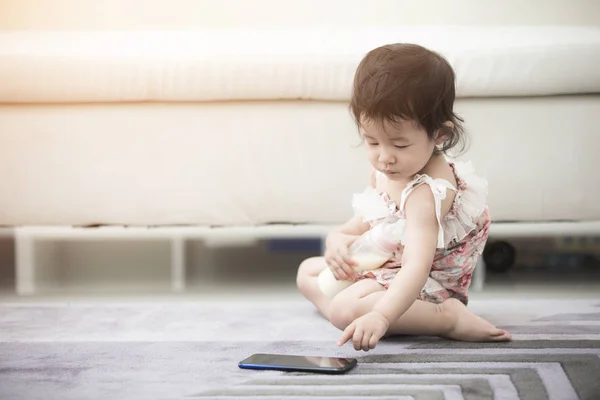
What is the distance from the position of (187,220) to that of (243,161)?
0.16m

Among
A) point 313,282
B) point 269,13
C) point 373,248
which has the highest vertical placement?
point 269,13

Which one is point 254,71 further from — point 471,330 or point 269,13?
point 269,13

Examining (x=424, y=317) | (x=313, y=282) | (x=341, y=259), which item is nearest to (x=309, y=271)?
(x=313, y=282)

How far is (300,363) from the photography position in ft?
2.86

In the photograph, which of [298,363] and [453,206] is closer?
[298,363]

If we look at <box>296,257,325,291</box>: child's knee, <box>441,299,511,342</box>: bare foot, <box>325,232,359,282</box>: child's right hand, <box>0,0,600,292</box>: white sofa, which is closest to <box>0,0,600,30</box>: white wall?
<box>0,0,600,292</box>: white sofa

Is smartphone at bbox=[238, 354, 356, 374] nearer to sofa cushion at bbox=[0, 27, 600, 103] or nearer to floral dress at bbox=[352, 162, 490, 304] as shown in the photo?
floral dress at bbox=[352, 162, 490, 304]

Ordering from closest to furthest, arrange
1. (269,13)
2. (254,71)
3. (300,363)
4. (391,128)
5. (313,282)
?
1. (300,363)
2. (391,128)
3. (313,282)
4. (254,71)
5. (269,13)

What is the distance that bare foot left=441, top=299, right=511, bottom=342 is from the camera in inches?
39.6

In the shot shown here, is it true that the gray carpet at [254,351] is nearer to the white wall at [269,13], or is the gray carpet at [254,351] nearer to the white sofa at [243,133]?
the white sofa at [243,133]

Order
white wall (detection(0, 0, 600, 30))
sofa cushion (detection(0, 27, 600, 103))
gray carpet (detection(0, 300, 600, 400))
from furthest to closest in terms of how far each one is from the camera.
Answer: white wall (detection(0, 0, 600, 30)), sofa cushion (detection(0, 27, 600, 103)), gray carpet (detection(0, 300, 600, 400))

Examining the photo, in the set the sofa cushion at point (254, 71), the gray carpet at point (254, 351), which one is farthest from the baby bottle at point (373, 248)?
the sofa cushion at point (254, 71)

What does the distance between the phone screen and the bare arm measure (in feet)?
0.31

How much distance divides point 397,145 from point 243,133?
1.81ft
